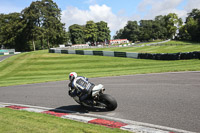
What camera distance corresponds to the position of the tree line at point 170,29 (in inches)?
3629

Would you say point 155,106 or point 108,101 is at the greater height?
point 108,101

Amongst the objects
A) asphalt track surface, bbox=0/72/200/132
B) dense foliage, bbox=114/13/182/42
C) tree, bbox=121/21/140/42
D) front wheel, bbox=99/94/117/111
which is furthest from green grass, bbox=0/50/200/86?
tree, bbox=121/21/140/42

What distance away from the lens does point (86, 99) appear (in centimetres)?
745

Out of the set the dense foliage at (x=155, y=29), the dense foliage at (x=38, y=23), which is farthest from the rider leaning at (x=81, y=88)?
the dense foliage at (x=155, y=29)

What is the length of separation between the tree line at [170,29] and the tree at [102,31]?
23164 mm

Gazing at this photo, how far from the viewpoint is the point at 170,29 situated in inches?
4154

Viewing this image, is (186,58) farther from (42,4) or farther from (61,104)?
(42,4)

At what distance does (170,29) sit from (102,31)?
41938mm

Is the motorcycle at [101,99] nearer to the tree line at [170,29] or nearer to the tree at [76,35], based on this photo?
the tree line at [170,29]

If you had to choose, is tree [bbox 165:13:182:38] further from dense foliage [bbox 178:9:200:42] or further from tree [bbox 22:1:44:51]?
tree [bbox 22:1:44:51]

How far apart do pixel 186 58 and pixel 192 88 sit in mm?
16636

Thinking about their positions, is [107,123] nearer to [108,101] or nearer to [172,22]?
[108,101]

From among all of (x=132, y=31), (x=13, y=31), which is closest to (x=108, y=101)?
(x=13, y=31)

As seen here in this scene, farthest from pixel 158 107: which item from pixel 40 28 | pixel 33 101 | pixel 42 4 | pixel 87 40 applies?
pixel 87 40
